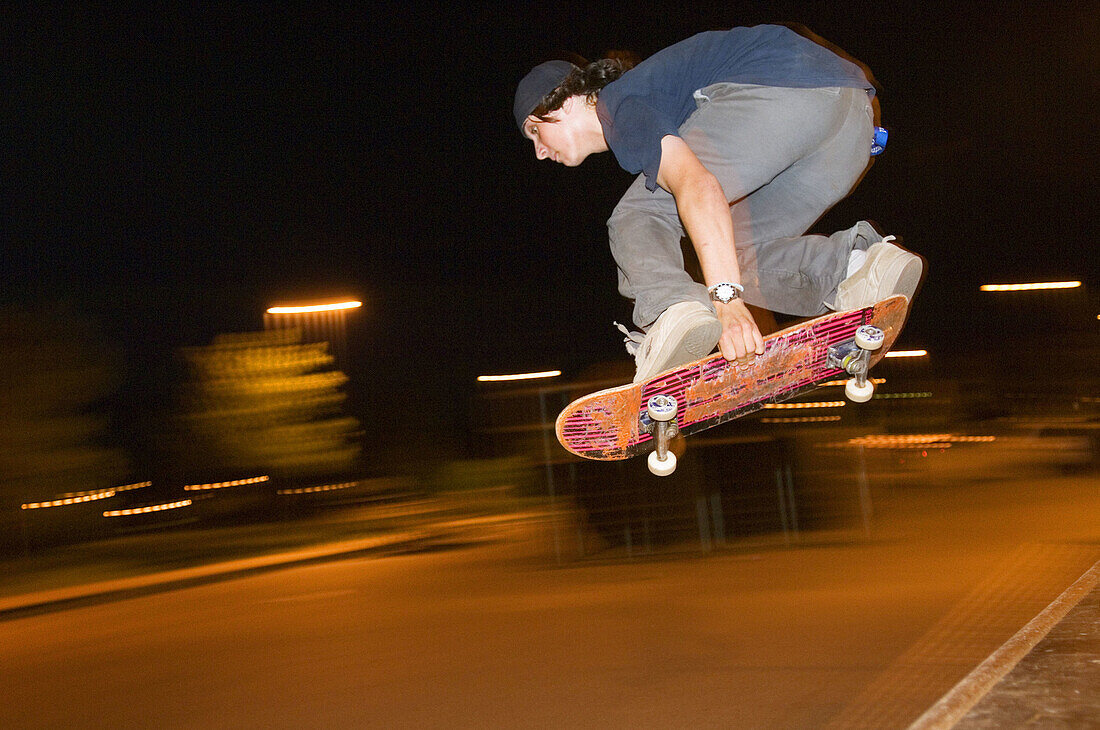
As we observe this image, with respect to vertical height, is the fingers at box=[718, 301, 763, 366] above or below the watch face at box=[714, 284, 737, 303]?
below

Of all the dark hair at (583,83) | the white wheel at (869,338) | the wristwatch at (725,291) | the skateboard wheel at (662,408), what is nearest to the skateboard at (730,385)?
the white wheel at (869,338)

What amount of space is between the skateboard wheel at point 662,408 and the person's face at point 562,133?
834 millimetres

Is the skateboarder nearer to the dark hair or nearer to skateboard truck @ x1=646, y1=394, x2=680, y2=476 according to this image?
the dark hair

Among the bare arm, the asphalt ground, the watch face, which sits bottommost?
the asphalt ground

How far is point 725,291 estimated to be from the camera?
278 centimetres

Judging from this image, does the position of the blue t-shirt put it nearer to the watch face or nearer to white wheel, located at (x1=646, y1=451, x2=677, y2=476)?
the watch face

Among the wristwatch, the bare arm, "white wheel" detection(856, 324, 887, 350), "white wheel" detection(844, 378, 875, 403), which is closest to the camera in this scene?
the bare arm

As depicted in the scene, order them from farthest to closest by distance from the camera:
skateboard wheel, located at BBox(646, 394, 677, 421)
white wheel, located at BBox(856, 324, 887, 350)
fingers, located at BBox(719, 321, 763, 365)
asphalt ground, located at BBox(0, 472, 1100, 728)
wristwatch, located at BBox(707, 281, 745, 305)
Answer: asphalt ground, located at BBox(0, 472, 1100, 728)
white wheel, located at BBox(856, 324, 887, 350)
skateboard wheel, located at BBox(646, 394, 677, 421)
fingers, located at BBox(719, 321, 763, 365)
wristwatch, located at BBox(707, 281, 745, 305)

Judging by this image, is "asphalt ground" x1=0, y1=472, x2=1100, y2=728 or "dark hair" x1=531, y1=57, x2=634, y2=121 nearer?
"dark hair" x1=531, y1=57, x2=634, y2=121

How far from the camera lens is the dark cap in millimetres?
2859

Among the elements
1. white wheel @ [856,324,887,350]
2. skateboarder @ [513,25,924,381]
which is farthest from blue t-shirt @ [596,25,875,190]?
white wheel @ [856,324,887,350]

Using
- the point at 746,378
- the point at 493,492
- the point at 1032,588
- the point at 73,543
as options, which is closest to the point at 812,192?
the point at 746,378

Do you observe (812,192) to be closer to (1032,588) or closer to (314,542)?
(314,542)

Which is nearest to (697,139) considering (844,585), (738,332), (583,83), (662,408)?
(583,83)
